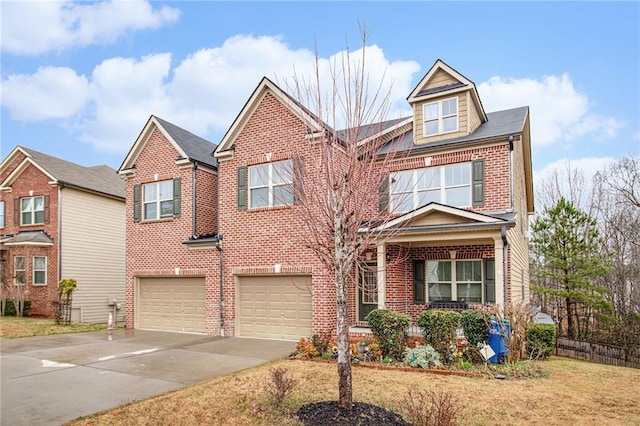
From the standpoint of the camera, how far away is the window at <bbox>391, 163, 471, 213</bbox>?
527 inches

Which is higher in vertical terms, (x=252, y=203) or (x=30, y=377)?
(x=252, y=203)

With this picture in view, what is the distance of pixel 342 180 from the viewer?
6.68m

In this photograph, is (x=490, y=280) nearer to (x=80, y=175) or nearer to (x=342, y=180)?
(x=342, y=180)

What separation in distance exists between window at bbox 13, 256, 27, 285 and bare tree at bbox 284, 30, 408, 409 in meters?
20.3

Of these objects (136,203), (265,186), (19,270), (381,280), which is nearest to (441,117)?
(381,280)

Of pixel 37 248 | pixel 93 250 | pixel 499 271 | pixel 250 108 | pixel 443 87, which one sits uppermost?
pixel 443 87

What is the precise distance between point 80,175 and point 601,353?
25182 millimetres

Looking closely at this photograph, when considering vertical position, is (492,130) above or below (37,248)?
above

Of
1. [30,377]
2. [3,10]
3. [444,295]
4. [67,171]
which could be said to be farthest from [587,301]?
[67,171]

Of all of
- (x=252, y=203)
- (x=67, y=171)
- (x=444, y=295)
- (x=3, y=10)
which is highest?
(x=3, y=10)

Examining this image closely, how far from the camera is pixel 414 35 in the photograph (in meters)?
10.3

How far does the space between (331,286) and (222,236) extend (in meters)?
4.45

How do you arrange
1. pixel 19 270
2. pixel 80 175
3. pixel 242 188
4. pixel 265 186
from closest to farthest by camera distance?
pixel 265 186 → pixel 242 188 → pixel 19 270 → pixel 80 175

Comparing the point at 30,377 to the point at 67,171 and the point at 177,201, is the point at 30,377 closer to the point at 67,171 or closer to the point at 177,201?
the point at 177,201
